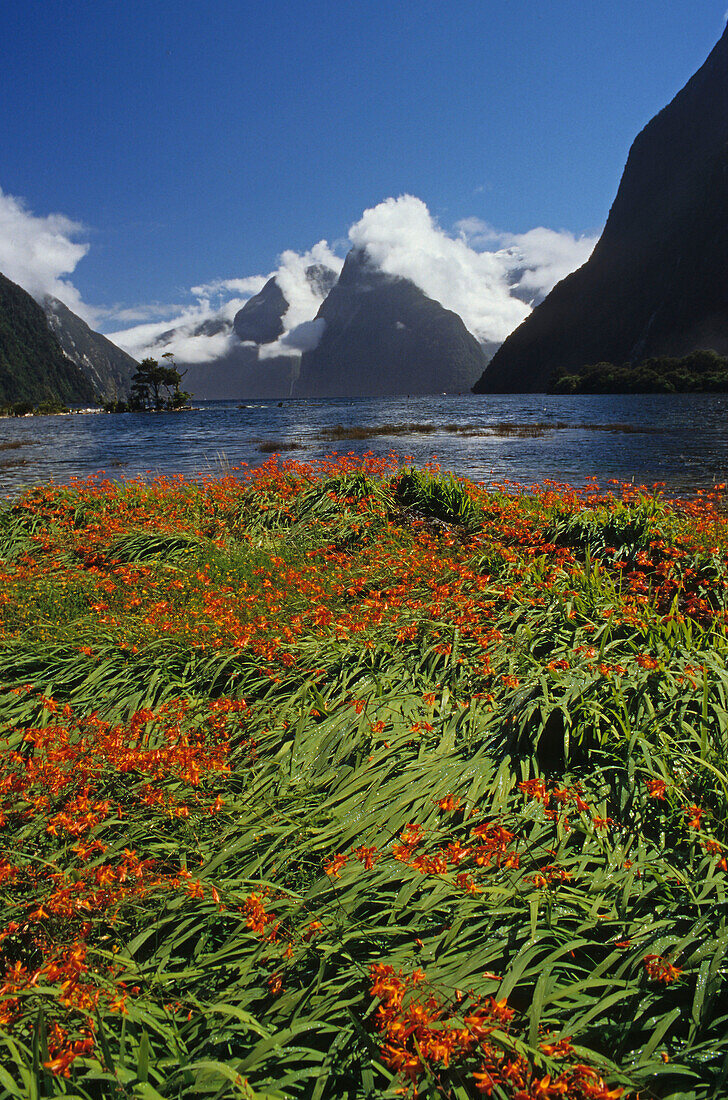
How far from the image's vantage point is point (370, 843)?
2.78 meters

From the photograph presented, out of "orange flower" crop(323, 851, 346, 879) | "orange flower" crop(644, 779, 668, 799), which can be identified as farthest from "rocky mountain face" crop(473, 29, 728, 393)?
"orange flower" crop(323, 851, 346, 879)

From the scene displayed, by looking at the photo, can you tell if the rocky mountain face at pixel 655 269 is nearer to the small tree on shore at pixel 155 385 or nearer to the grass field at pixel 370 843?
the small tree on shore at pixel 155 385

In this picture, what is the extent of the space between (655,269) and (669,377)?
60.6 m

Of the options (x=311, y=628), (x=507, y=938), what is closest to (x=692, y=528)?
(x=311, y=628)

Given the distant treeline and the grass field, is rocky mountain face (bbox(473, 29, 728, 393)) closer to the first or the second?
the distant treeline

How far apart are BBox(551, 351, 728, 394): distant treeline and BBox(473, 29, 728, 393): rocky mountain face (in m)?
23.8

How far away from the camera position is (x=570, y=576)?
5867mm

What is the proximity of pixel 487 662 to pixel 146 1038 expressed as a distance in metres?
2.98

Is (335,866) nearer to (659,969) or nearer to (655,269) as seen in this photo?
(659,969)

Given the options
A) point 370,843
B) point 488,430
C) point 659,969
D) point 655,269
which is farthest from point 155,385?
point 655,269

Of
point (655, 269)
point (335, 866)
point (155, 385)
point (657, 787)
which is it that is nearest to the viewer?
point (335, 866)

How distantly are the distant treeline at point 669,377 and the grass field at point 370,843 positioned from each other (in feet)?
309

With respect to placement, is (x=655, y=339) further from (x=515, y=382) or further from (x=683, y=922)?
(x=683, y=922)

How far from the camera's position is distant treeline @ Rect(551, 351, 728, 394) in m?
84.1
